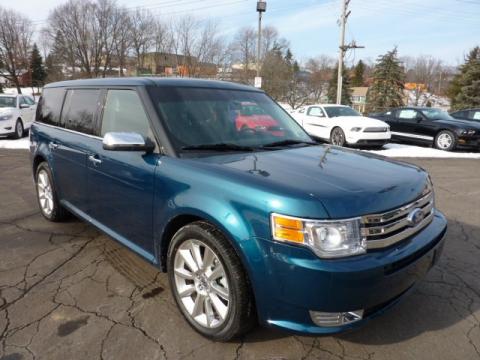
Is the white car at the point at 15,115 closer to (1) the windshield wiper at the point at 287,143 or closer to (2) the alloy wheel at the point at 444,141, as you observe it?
(1) the windshield wiper at the point at 287,143

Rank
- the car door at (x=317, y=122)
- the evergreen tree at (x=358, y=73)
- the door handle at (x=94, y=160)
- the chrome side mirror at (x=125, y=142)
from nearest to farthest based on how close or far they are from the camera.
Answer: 1. the chrome side mirror at (x=125, y=142)
2. the door handle at (x=94, y=160)
3. the car door at (x=317, y=122)
4. the evergreen tree at (x=358, y=73)

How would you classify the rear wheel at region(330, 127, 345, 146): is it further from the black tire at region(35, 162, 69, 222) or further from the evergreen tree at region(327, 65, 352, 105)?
the evergreen tree at region(327, 65, 352, 105)

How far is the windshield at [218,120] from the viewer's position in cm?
302

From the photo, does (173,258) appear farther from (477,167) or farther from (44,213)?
(477,167)

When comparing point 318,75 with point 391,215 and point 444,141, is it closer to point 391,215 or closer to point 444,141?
point 444,141

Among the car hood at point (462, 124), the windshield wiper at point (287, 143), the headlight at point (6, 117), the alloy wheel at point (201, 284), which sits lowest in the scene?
the alloy wheel at point (201, 284)

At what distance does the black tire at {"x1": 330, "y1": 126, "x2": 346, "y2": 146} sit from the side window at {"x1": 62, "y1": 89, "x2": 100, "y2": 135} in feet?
31.8

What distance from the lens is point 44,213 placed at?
5020 millimetres

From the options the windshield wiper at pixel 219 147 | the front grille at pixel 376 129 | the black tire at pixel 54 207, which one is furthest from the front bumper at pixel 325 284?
the front grille at pixel 376 129

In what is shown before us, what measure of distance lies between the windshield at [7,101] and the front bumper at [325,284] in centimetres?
1466

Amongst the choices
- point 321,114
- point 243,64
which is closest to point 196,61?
point 243,64

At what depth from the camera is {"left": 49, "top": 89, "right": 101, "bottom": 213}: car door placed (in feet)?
12.3

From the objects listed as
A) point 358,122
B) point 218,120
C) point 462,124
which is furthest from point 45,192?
point 462,124

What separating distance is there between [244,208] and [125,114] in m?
1.66
